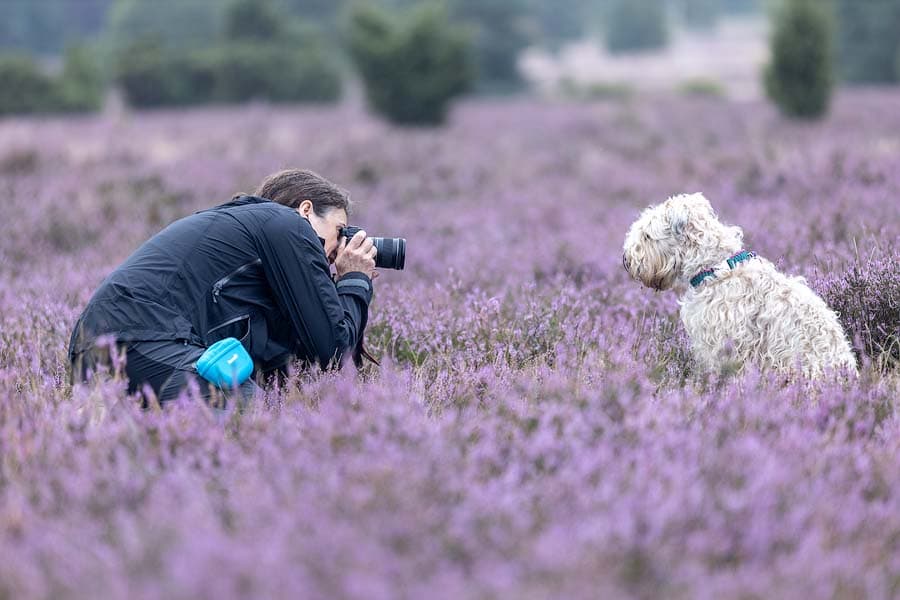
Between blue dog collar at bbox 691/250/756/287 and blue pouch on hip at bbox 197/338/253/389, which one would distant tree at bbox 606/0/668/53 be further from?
blue pouch on hip at bbox 197/338/253/389

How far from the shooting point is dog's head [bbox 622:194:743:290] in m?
4.34

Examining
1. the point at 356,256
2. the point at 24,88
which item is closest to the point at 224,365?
the point at 356,256

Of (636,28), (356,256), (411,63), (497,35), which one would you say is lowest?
(356,256)

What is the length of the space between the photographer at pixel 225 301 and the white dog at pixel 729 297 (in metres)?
1.50

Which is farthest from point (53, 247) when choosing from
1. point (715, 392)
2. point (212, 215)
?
point (715, 392)

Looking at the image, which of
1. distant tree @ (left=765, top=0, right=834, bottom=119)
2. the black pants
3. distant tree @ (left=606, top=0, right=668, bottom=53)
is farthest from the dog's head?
distant tree @ (left=606, top=0, right=668, bottom=53)

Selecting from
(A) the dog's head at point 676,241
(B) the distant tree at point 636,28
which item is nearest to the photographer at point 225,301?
(A) the dog's head at point 676,241

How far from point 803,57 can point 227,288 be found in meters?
16.8

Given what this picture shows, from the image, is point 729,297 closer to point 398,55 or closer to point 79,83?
point 398,55

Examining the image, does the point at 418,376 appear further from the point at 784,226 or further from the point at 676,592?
the point at 784,226

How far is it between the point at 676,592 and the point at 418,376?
1.83m

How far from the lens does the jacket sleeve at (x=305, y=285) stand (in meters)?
3.81

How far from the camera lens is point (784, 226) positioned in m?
6.74

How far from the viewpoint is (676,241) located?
4.38 metres
